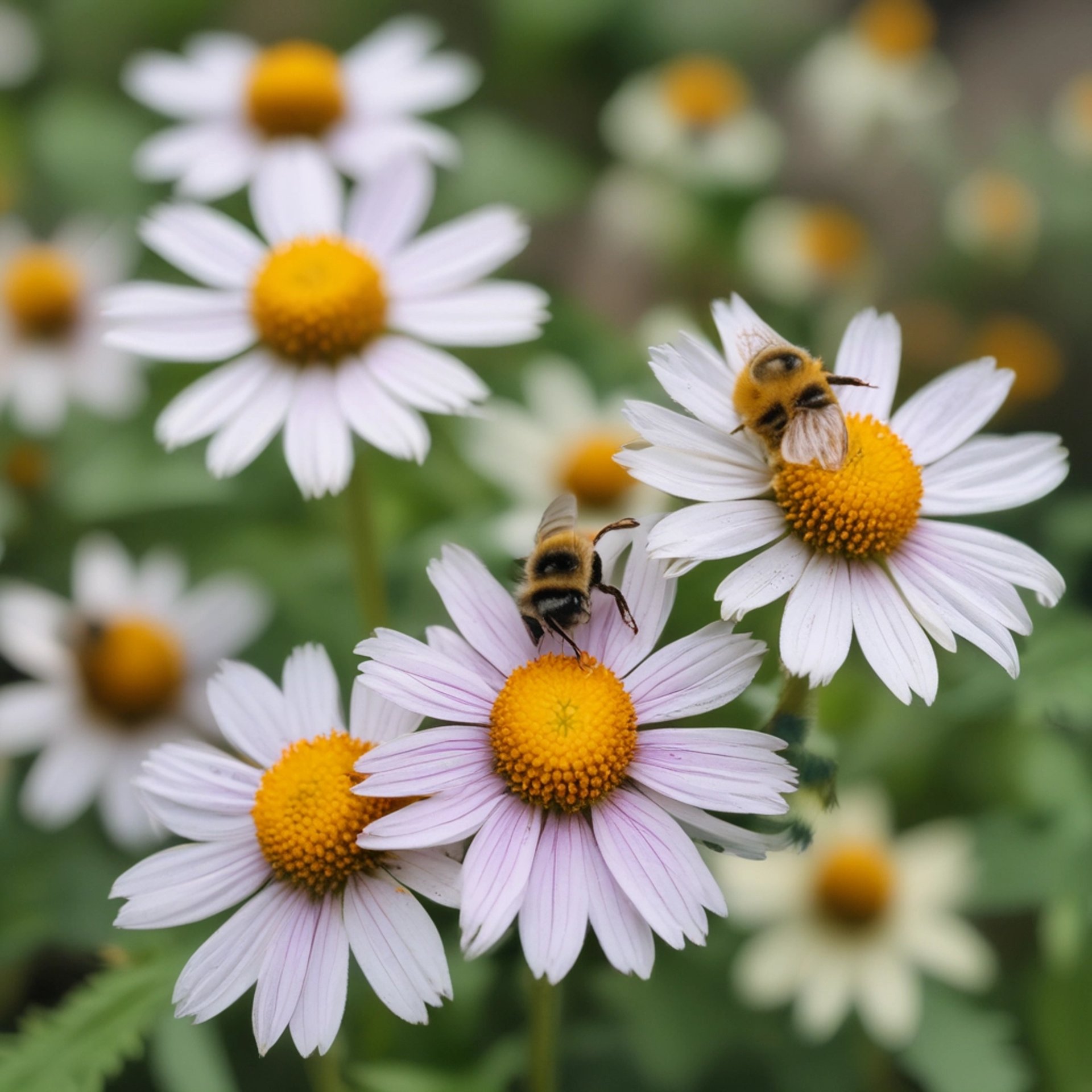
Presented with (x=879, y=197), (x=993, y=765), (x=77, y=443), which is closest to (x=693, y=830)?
(x=993, y=765)

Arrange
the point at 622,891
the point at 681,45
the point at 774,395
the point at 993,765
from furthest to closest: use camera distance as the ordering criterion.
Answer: the point at 681,45, the point at 993,765, the point at 774,395, the point at 622,891

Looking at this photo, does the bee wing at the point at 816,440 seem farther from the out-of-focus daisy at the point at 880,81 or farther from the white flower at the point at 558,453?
the out-of-focus daisy at the point at 880,81

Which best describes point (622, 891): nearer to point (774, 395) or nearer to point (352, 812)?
point (352, 812)

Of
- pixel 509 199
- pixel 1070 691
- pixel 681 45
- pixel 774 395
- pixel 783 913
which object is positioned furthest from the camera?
pixel 681 45

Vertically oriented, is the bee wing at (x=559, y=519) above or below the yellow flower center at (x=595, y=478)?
above

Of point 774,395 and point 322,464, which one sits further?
point 322,464

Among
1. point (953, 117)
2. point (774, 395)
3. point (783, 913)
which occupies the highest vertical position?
point (774, 395)

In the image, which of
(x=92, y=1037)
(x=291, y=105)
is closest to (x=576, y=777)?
(x=92, y=1037)

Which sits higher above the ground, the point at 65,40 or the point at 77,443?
the point at 65,40

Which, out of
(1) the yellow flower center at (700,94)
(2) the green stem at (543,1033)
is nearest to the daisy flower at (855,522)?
(2) the green stem at (543,1033)
